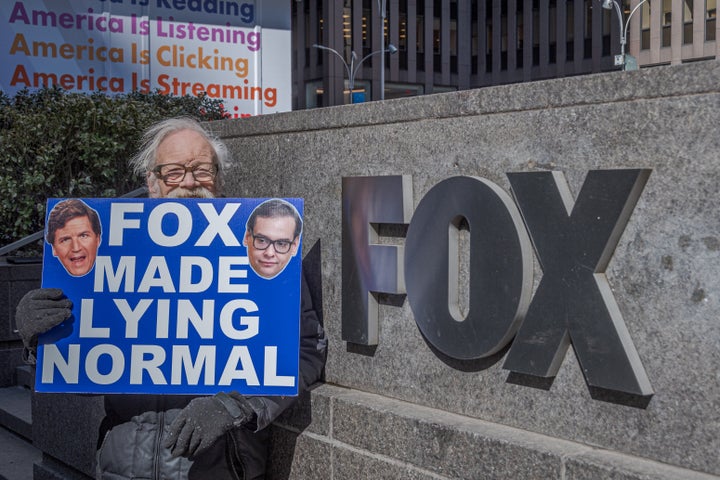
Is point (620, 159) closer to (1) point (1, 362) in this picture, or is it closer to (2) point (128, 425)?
(2) point (128, 425)

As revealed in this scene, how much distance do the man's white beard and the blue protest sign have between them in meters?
0.13

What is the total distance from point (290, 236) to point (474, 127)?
78cm

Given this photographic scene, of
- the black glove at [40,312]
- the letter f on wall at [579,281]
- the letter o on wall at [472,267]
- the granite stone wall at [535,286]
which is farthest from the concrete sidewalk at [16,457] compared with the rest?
the letter f on wall at [579,281]

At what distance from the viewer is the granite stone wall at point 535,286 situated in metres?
2.68

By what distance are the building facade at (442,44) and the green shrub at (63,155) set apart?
188ft

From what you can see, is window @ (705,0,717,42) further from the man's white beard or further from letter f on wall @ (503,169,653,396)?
letter f on wall @ (503,169,653,396)

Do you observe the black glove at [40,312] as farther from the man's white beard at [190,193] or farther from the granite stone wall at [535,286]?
the granite stone wall at [535,286]

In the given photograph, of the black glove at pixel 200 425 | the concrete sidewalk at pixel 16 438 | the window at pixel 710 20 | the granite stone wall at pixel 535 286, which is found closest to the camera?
the granite stone wall at pixel 535 286

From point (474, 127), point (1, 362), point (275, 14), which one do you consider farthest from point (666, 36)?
point (474, 127)

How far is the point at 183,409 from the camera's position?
347cm

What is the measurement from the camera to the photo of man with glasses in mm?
3625

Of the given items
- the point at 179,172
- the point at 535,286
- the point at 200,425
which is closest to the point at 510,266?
the point at 535,286

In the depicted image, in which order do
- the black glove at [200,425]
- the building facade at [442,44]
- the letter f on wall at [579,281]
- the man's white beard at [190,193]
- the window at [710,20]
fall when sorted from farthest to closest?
the building facade at [442,44]
the window at [710,20]
the man's white beard at [190,193]
the black glove at [200,425]
the letter f on wall at [579,281]

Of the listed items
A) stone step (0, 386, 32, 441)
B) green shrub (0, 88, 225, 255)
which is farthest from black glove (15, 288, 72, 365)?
green shrub (0, 88, 225, 255)
